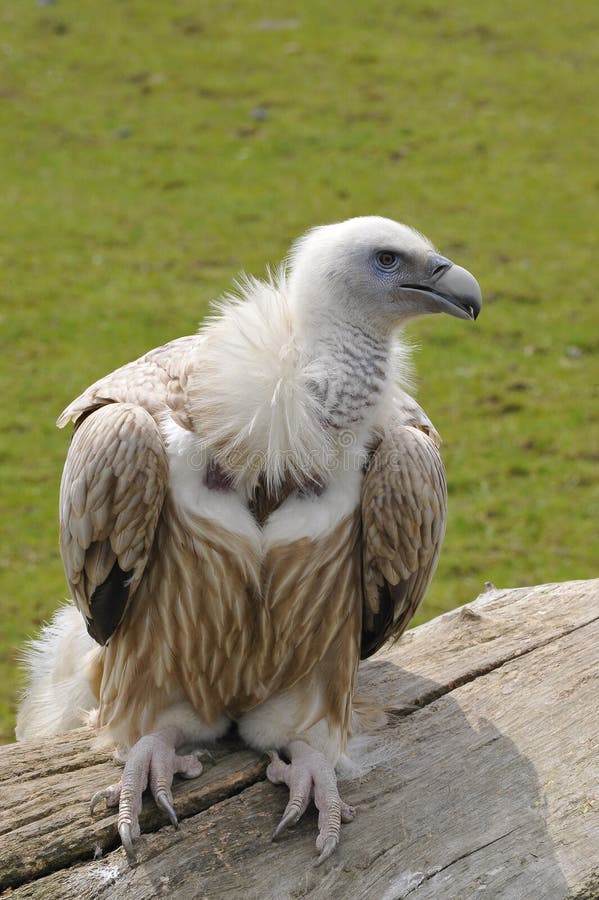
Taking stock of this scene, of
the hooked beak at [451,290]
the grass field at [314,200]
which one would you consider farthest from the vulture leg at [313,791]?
the grass field at [314,200]

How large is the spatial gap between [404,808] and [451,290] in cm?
182

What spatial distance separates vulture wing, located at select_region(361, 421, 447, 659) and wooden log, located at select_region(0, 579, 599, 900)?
616mm

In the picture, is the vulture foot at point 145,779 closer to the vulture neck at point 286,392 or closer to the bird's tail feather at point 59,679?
the bird's tail feather at point 59,679

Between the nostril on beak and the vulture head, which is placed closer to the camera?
the vulture head

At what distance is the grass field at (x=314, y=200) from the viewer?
30.1ft

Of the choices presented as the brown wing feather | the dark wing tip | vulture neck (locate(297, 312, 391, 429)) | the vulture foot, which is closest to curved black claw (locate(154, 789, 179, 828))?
the vulture foot

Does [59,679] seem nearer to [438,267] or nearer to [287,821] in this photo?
[287,821]

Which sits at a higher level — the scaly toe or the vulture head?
the vulture head

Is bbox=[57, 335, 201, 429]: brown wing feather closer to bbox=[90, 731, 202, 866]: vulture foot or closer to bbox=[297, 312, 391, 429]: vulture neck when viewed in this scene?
bbox=[297, 312, 391, 429]: vulture neck

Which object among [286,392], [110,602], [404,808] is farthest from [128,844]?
[286,392]

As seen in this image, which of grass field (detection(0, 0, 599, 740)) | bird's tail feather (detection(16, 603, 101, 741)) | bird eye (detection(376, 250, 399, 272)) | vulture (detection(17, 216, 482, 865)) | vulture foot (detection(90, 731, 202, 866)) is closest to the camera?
vulture foot (detection(90, 731, 202, 866))

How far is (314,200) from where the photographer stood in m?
14.0

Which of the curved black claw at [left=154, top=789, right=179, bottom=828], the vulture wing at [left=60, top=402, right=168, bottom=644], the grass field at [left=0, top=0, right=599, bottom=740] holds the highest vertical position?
the vulture wing at [left=60, top=402, right=168, bottom=644]

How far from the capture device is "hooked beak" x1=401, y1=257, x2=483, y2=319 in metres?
4.17
